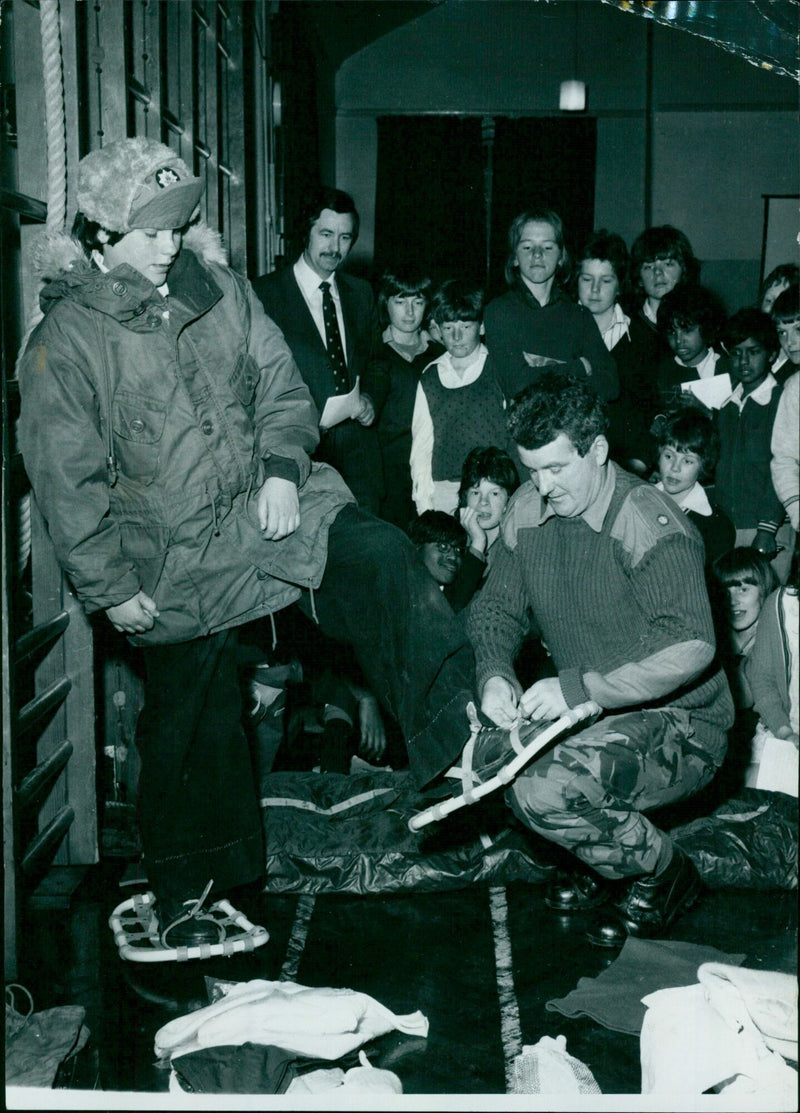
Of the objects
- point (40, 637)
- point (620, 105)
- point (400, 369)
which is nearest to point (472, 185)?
point (620, 105)

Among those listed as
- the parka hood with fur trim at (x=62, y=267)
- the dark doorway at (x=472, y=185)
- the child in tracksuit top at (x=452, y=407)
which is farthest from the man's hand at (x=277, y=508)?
the dark doorway at (x=472, y=185)

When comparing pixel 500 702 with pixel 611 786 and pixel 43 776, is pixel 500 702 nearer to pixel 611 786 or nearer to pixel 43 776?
pixel 611 786

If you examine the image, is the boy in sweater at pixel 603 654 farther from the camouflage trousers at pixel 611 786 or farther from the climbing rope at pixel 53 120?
the climbing rope at pixel 53 120

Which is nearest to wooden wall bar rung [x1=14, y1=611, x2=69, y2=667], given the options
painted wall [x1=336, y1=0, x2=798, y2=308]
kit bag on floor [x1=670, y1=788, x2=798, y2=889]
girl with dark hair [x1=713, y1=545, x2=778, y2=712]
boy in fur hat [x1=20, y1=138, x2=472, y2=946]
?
boy in fur hat [x1=20, y1=138, x2=472, y2=946]

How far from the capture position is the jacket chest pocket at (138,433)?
2660 mm

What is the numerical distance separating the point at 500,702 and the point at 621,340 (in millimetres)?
2332

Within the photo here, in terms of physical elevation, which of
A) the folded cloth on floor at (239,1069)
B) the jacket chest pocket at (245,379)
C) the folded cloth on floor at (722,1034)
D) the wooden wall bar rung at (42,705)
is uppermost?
the jacket chest pocket at (245,379)

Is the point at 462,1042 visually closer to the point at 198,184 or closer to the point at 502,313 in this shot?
the point at 198,184

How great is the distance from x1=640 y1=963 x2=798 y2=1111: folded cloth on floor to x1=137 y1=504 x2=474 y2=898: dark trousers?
705 mm

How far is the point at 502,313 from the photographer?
466 centimetres

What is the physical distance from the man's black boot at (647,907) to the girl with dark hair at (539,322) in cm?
205

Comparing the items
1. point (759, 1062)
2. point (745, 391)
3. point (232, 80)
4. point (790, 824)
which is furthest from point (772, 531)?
point (232, 80)

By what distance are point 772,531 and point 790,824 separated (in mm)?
1158

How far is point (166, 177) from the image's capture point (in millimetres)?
2531
